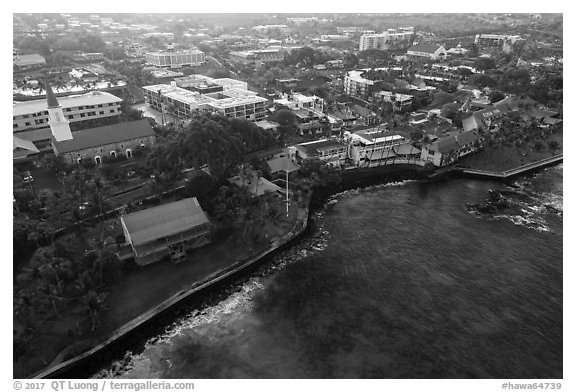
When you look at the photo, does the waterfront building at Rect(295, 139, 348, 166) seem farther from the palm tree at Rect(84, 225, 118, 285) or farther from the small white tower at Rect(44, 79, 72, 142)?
the small white tower at Rect(44, 79, 72, 142)

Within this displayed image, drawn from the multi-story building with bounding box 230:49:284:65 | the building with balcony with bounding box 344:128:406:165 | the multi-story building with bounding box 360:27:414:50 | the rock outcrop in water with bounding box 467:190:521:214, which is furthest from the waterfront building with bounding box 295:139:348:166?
the multi-story building with bounding box 360:27:414:50

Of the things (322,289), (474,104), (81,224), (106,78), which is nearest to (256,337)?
(322,289)

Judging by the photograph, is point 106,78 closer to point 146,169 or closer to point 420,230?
point 146,169

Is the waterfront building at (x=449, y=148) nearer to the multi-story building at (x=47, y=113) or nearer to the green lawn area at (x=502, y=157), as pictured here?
the green lawn area at (x=502, y=157)

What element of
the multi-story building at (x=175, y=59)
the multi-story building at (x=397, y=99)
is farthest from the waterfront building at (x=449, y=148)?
the multi-story building at (x=175, y=59)

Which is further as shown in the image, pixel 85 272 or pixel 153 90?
pixel 153 90
